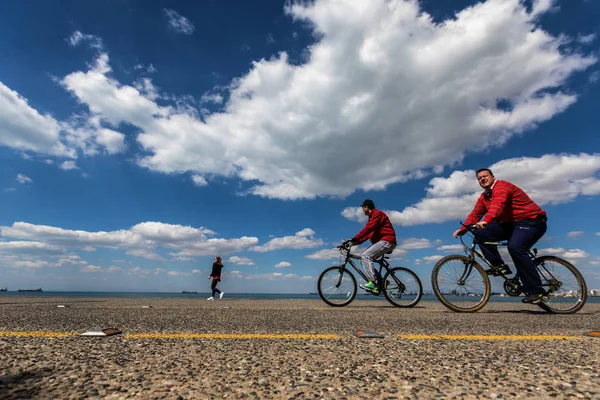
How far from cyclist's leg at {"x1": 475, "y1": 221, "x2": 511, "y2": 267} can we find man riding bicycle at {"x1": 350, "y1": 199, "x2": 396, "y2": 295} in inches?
90.0

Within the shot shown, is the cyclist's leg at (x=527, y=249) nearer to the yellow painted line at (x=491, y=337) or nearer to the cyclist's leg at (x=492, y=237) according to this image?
the cyclist's leg at (x=492, y=237)

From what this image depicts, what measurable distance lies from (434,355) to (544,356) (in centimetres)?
69

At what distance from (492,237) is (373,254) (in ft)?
9.39

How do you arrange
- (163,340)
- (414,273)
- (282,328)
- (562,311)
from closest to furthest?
(163,340) → (282,328) → (562,311) → (414,273)

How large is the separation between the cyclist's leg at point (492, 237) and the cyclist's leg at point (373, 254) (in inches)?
92.5

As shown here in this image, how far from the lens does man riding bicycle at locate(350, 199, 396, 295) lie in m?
7.96

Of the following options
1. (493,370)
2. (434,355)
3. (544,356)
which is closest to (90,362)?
(434,355)

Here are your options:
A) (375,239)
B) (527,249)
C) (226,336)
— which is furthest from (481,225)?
(226,336)

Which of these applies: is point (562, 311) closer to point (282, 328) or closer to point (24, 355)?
point (282, 328)

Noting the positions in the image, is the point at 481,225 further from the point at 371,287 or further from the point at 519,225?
the point at 371,287

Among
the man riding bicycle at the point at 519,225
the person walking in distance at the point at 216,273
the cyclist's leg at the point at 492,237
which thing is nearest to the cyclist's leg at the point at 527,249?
the man riding bicycle at the point at 519,225

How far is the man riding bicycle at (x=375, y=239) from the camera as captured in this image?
7957 mm

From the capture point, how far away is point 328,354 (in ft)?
6.54

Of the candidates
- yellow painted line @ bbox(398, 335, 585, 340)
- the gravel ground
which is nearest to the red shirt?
yellow painted line @ bbox(398, 335, 585, 340)
